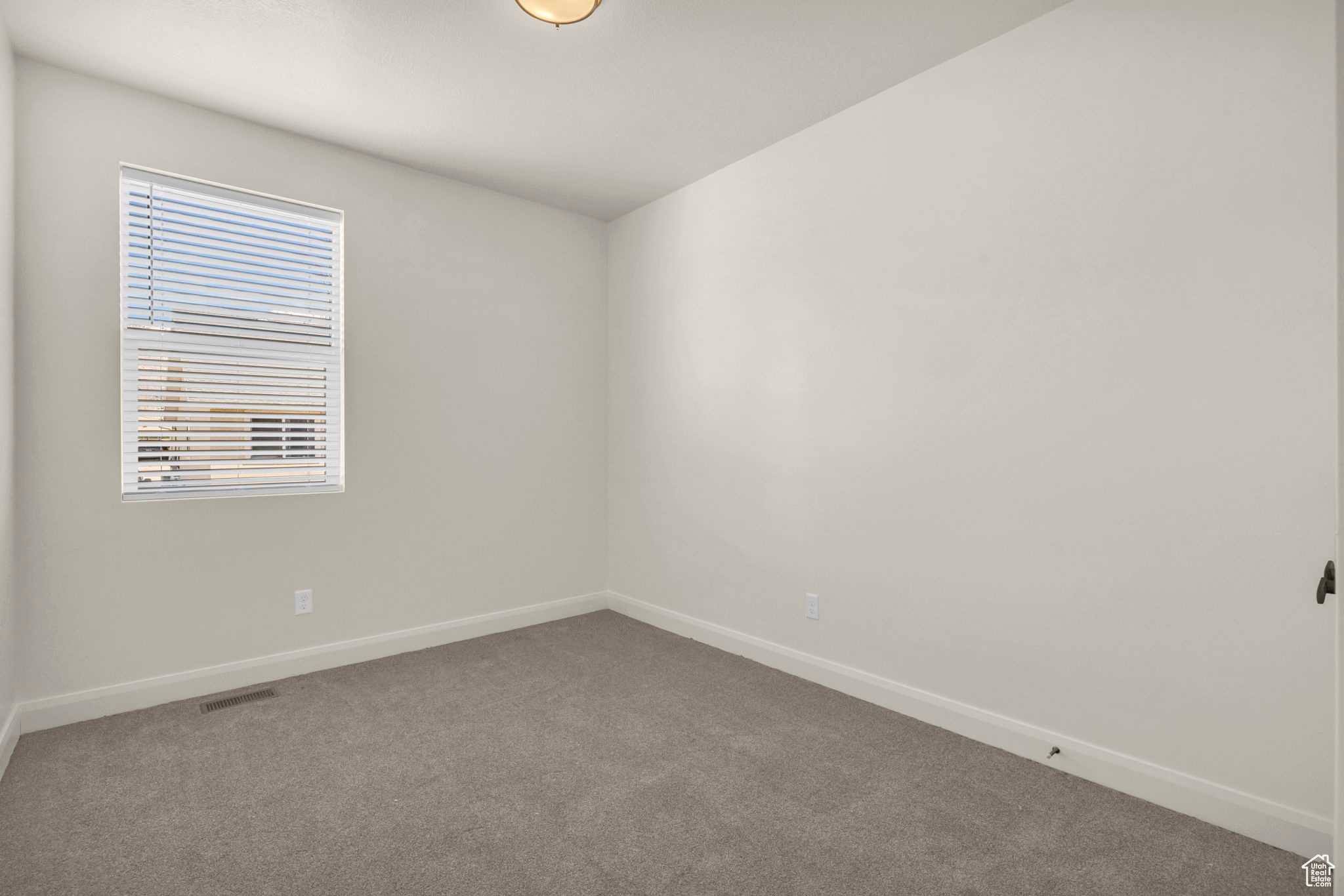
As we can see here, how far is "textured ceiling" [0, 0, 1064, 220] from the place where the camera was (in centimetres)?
229

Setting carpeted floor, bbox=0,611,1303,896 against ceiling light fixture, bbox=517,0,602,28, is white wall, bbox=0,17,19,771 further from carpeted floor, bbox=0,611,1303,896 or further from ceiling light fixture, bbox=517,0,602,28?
ceiling light fixture, bbox=517,0,602,28

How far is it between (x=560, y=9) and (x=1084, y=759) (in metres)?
3.08

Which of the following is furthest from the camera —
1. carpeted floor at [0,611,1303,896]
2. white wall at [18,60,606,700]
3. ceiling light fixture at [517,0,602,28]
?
white wall at [18,60,606,700]

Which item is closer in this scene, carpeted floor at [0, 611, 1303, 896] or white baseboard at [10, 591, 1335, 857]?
carpeted floor at [0, 611, 1303, 896]

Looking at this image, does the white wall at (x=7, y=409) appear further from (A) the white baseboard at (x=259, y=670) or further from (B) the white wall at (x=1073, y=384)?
(B) the white wall at (x=1073, y=384)

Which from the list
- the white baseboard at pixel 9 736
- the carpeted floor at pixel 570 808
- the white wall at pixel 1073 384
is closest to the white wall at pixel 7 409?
the white baseboard at pixel 9 736

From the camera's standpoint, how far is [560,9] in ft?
7.02

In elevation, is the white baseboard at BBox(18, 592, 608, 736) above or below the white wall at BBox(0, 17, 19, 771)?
below

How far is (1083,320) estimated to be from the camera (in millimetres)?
2240

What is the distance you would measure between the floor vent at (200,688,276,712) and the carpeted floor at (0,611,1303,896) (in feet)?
0.15

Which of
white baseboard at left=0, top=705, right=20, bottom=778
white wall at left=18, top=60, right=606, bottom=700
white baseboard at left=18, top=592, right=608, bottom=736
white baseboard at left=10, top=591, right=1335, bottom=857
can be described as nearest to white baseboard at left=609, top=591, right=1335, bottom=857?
white baseboard at left=10, top=591, right=1335, bottom=857

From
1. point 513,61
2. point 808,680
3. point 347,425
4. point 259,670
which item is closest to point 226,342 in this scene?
point 347,425

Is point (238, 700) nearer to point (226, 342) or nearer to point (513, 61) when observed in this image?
point (226, 342)

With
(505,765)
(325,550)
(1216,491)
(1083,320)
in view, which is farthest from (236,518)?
(1216,491)
